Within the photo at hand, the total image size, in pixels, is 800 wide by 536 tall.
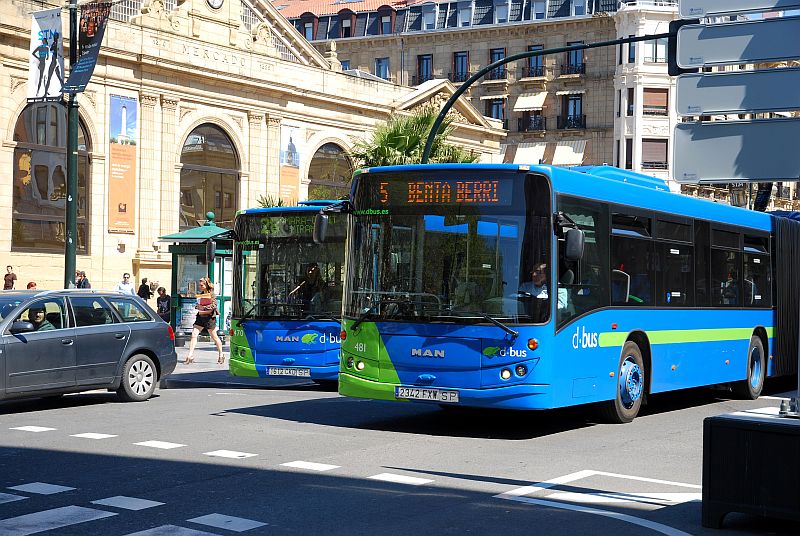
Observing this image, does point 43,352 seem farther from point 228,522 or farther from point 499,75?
point 499,75

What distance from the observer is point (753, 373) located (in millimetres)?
18156

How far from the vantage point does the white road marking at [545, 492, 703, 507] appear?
8.65 meters

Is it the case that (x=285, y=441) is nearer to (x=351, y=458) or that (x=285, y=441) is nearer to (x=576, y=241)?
(x=351, y=458)

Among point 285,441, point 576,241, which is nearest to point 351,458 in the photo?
point 285,441

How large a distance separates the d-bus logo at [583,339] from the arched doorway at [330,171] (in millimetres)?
33526

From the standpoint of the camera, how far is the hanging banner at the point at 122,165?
124 feet

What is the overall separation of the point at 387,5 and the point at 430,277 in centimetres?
6306

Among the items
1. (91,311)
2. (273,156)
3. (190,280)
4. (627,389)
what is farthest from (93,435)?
(273,156)

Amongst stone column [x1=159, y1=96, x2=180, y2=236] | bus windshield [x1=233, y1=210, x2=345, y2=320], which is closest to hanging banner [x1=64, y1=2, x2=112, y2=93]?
bus windshield [x1=233, y1=210, x2=345, y2=320]

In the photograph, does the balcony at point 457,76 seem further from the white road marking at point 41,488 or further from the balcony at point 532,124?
the white road marking at point 41,488

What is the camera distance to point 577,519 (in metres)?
7.92

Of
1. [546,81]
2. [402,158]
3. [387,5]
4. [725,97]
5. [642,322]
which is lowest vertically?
[642,322]

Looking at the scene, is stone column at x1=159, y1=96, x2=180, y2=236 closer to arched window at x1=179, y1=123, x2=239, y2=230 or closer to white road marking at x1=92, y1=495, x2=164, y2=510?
arched window at x1=179, y1=123, x2=239, y2=230

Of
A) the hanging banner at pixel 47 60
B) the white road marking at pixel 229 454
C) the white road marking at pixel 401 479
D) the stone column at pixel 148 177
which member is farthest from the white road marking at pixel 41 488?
the stone column at pixel 148 177
